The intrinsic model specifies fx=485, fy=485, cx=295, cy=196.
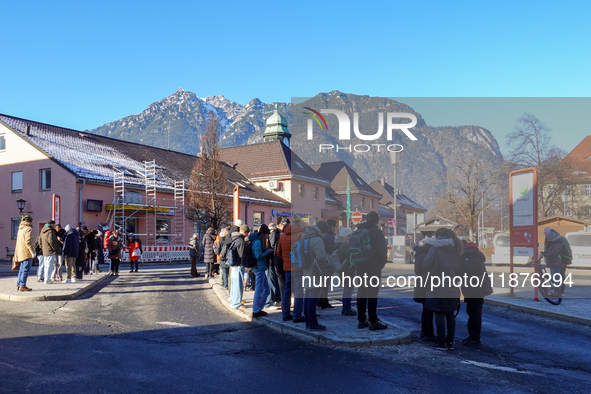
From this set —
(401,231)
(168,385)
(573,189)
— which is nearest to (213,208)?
(168,385)

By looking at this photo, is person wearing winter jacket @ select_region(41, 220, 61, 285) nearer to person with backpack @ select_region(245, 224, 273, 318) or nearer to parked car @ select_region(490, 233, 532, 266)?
person with backpack @ select_region(245, 224, 273, 318)

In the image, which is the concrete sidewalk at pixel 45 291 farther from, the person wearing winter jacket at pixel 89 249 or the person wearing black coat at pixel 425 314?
the person wearing black coat at pixel 425 314

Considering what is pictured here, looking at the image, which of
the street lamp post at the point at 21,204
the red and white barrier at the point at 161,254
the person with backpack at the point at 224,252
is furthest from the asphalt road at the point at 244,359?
the street lamp post at the point at 21,204

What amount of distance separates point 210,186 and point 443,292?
2795 centimetres

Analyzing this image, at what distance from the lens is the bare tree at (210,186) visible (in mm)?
33219

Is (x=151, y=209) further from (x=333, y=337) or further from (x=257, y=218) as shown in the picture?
(x=333, y=337)

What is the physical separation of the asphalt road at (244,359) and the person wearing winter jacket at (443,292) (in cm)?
27

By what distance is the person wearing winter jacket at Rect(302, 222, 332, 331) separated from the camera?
7.80 m

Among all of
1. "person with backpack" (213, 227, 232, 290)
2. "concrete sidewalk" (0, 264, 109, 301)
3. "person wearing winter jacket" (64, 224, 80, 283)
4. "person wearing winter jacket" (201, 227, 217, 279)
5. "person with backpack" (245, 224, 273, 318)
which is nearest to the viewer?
"person with backpack" (245, 224, 273, 318)

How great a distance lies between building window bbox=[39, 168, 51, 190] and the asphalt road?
21.6 m

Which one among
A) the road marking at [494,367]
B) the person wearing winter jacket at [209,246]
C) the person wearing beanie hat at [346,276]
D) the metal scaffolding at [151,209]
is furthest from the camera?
the metal scaffolding at [151,209]

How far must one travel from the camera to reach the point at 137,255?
69.2ft

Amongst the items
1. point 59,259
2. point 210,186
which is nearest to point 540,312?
point 59,259

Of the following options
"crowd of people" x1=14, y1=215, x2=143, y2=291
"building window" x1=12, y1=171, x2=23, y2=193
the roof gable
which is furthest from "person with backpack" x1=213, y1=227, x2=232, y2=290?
"building window" x1=12, y1=171, x2=23, y2=193
